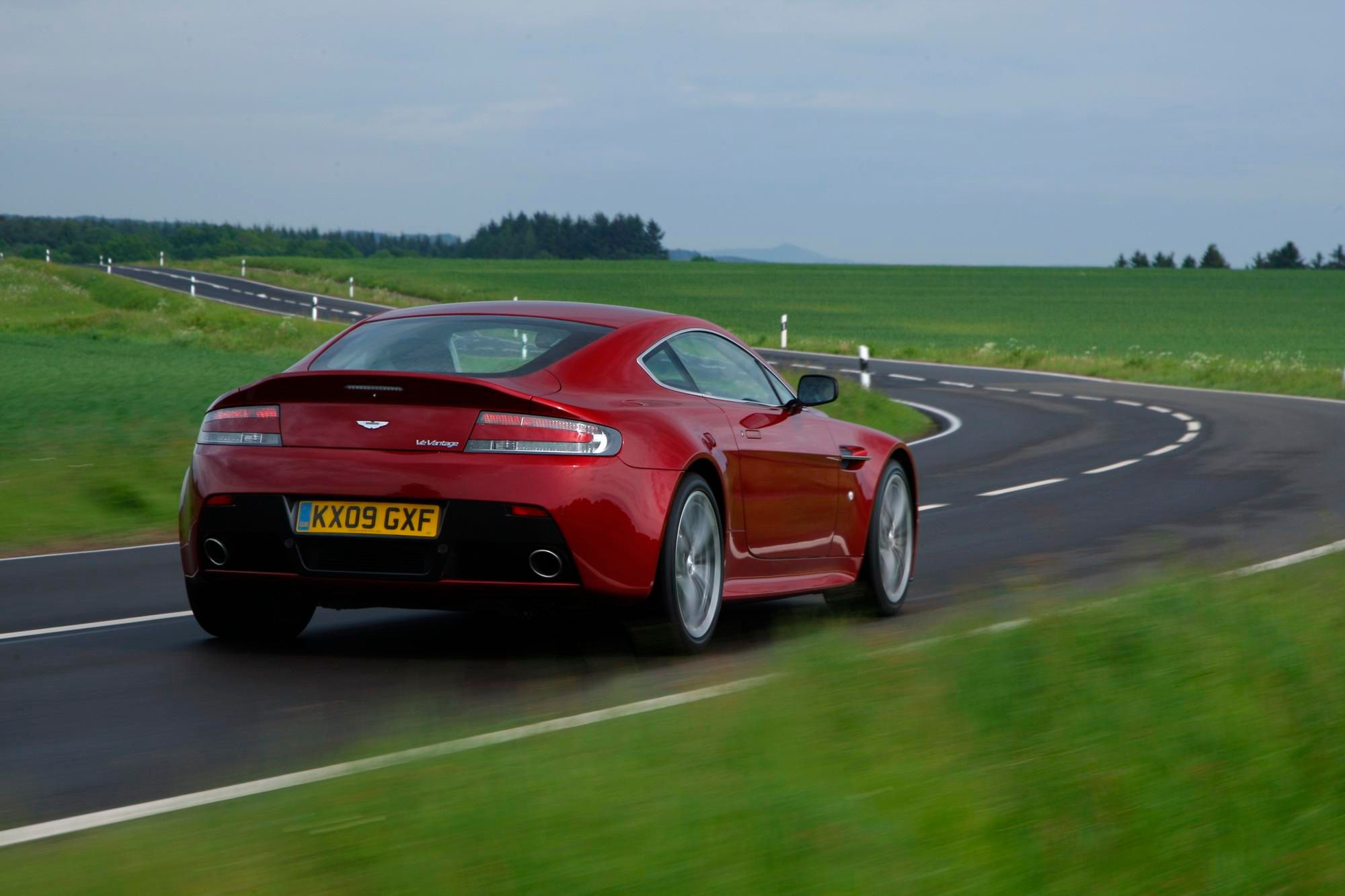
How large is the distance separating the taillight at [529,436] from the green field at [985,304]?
103 feet

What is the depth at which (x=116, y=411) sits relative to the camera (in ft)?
56.3

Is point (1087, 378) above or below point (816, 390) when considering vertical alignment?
below

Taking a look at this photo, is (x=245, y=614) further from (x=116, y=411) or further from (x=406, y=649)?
(x=116, y=411)

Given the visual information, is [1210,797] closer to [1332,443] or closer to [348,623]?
[348,623]

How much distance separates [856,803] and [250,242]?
157212 mm

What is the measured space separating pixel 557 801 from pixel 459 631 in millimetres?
3872

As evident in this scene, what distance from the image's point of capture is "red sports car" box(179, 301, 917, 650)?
21.3 ft

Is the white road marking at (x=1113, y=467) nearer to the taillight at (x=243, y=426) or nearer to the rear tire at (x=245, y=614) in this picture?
the rear tire at (x=245, y=614)

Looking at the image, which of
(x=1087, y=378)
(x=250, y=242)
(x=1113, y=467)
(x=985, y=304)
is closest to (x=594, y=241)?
(x=250, y=242)

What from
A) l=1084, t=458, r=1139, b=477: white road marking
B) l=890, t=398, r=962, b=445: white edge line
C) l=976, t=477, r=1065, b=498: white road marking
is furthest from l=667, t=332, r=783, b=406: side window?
l=890, t=398, r=962, b=445: white edge line

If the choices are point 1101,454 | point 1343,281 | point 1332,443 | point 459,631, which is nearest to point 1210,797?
point 459,631

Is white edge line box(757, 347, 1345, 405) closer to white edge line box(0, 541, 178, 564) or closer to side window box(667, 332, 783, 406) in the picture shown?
white edge line box(0, 541, 178, 564)

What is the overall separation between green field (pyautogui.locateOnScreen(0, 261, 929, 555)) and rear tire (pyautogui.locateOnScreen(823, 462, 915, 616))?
18.1ft

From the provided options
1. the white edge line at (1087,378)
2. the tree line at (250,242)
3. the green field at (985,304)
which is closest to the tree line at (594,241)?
the tree line at (250,242)
